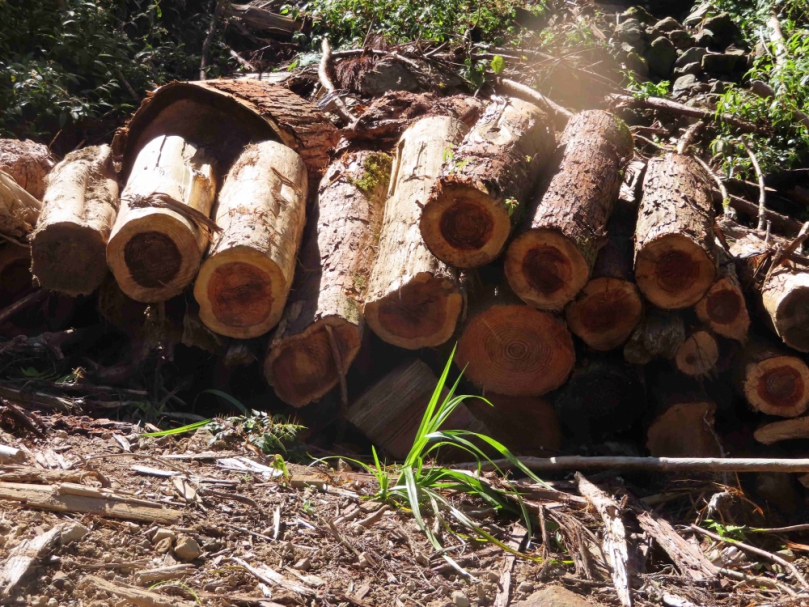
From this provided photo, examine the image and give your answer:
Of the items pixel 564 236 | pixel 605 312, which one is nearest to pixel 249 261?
pixel 564 236

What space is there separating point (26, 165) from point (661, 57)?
590 cm

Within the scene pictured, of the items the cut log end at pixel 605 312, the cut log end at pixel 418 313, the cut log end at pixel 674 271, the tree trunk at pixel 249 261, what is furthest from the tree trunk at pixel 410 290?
the cut log end at pixel 674 271

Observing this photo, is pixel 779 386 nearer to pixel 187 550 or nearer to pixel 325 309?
pixel 325 309

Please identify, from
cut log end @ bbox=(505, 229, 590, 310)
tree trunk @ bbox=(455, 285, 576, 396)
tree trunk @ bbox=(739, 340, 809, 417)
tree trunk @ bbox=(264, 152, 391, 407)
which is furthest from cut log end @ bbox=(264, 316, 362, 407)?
tree trunk @ bbox=(739, 340, 809, 417)

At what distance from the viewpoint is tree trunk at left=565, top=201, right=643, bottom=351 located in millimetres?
3928

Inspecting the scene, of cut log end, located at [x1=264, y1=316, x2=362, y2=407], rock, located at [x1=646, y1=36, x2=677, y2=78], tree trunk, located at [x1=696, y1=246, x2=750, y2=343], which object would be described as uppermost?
rock, located at [x1=646, y1=36, x2=677, y2=78]

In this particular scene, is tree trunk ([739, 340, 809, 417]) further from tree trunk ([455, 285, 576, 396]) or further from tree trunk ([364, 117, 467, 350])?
tree trunk ([364, 117, 467, 350])

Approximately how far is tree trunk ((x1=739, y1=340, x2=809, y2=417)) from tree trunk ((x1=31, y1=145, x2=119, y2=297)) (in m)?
3.44

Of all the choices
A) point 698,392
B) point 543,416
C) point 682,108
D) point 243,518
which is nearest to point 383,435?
point 543,416

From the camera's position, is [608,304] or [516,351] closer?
[608,304]

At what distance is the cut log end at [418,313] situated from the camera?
12.7 ft

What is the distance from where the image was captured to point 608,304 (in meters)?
3.99

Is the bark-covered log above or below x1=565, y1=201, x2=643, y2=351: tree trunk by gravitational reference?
above

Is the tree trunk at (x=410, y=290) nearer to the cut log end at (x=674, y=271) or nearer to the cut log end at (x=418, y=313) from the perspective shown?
the cut log end at (x=418, y=313)
